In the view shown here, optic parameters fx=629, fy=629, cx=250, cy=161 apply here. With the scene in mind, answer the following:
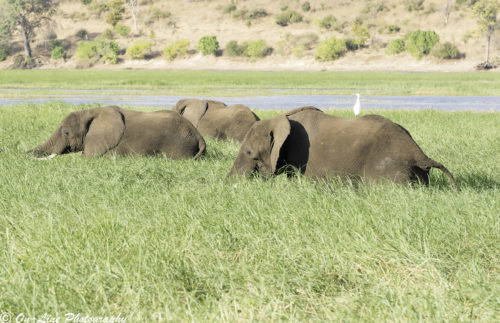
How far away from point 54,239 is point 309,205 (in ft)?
7.15

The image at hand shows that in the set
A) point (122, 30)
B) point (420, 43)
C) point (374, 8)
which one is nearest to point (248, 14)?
point (374, 8)

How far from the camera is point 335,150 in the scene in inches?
253

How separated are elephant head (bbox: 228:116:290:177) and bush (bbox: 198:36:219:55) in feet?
242

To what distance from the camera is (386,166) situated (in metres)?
6.25

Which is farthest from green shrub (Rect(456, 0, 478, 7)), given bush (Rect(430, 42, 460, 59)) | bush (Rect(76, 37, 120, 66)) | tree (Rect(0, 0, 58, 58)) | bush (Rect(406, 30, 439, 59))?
tree (Rect(0, 0, 58, 58))

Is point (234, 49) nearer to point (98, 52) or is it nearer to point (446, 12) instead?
point (98, 52)

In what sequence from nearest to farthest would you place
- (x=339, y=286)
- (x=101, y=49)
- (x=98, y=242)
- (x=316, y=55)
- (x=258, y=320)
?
(x=258, y=320), (x=339, y=286), (x=98, y=242), (x=316, y=55), (x=101, y=49)

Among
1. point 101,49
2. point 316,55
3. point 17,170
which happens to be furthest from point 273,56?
point 17,170

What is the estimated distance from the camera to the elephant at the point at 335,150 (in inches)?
247

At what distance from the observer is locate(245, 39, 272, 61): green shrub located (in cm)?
Result: 7756

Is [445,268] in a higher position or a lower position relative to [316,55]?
higher

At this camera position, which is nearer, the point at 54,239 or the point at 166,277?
the point at 166,277

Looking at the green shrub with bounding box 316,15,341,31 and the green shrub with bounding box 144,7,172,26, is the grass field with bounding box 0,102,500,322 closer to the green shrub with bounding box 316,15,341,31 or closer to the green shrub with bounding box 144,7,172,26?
the green shrub with bounding box 316,15,341,31

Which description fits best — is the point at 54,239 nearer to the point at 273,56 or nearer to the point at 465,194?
the point at 465,194
